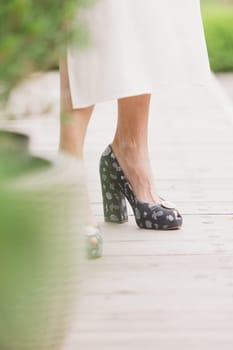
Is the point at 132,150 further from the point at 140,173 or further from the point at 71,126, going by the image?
the point at 71,126

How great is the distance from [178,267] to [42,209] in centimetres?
171

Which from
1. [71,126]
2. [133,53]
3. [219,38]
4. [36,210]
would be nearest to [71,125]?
[71,126]

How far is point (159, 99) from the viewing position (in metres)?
8.80

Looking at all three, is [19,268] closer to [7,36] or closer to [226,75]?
[7,36]

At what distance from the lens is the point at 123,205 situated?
4359 mm

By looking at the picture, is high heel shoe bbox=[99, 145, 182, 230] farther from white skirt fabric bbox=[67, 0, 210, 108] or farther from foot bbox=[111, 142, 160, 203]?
white skirt fabric bbox=[67, 0, 210, 108]

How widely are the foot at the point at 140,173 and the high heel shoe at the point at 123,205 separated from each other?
0.08 feet

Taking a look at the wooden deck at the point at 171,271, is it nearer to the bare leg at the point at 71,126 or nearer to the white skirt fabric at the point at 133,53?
the bare leg at the point at 71,126

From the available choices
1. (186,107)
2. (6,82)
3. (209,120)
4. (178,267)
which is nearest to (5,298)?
(6,82)

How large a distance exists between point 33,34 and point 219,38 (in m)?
12.3

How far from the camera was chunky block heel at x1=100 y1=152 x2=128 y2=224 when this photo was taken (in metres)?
4.34

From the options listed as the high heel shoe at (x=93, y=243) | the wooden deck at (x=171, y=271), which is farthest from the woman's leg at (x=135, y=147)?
the high heel shoe at (x=93, y=243)

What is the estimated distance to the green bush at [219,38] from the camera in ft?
44.4

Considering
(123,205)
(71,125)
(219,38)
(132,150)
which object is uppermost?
(71,125)
